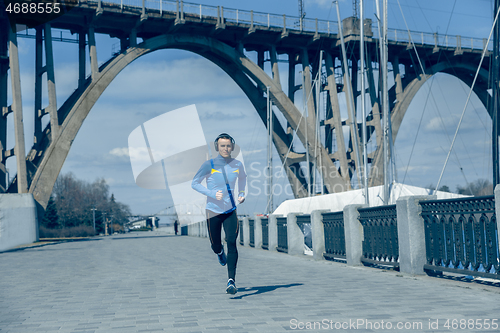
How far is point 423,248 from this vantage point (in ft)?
27.6

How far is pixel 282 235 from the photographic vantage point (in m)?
17.4

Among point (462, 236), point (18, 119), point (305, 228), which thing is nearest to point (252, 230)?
point (305, 228)

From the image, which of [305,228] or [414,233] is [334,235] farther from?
A: [414,233]

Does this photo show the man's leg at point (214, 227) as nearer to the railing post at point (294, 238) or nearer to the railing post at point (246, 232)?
the railing post at point (294, 238)

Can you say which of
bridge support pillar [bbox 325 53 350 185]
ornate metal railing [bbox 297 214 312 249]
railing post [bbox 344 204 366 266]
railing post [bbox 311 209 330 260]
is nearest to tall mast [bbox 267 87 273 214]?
bridge support pillar [bbox 325 53 350 185]

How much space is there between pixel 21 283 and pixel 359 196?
52.2 ft

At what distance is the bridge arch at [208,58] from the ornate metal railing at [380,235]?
2738 cm

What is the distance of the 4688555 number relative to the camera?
33.2m

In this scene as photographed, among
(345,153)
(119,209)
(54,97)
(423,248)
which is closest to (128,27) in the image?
(54,97)

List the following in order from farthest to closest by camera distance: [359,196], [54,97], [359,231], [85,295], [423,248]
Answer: [54,97] → [359,196] → [359,231] → [423,248] → [85,295]

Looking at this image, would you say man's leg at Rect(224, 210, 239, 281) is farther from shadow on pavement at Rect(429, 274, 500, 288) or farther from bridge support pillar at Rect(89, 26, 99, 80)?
bridge support pillar at Rect(89, 26, 99, 80)

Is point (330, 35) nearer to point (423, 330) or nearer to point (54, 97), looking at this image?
point (54, 97)

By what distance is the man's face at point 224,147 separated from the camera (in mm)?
6625

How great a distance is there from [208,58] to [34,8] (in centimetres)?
1433
